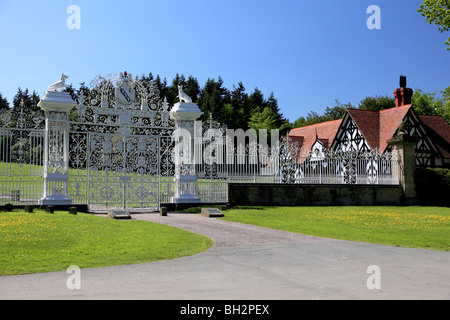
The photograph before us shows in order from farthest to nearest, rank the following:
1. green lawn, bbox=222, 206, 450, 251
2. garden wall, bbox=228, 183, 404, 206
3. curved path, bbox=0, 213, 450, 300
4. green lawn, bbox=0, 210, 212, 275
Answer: garden wall, bbox=228, 183, 404, 206
green lawn, bbox=222, 206, 450, 251
green lawn, bbox=0, 210, 212, 275
curved path, bbox=0, 213, 450, 300

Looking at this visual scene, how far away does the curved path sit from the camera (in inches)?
187

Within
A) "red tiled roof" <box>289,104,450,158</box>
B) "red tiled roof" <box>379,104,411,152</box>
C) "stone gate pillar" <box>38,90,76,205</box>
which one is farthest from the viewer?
"red tiled roof" <box>289,104,450,158</box>

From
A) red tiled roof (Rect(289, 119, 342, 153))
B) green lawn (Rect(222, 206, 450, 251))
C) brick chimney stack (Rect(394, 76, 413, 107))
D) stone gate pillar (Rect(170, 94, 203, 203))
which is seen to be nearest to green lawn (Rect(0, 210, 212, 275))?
green lawn (Rect(222, 206, 450, 251))

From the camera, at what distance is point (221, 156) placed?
1744 centimetres

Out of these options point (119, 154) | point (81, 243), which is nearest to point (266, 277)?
point (81, 243)

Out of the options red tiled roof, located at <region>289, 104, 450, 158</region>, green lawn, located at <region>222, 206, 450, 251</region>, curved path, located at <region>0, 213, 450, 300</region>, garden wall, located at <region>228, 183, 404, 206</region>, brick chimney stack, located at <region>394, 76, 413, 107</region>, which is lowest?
green lawn, located at <region>222, 206, 450, 251</region>

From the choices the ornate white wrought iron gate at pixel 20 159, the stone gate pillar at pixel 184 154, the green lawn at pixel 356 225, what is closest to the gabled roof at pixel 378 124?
the green lawn at pixel 356 225

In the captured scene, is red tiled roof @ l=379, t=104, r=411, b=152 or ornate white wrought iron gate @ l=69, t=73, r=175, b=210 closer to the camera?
ornate white wrought iron gate @ l=69, t=73, r=175, b=210

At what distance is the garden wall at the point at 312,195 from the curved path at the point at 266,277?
9.20m

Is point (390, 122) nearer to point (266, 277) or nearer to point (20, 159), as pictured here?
point (20, 159)

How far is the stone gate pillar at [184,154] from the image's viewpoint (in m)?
16.3

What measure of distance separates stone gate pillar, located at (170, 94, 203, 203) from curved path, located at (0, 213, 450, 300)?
7862 millimetres

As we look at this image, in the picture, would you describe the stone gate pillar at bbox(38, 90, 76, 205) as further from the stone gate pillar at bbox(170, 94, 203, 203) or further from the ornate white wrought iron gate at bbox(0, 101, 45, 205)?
the stone gate pillar at bbox(170, 94, 203, 203)
